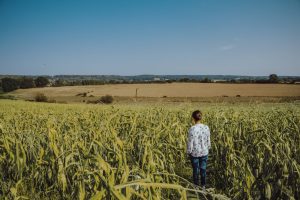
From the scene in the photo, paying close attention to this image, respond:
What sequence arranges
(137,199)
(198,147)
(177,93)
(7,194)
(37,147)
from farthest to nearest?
(177,93) → (198,147) → (37,147) → (7,194) → (137,199)

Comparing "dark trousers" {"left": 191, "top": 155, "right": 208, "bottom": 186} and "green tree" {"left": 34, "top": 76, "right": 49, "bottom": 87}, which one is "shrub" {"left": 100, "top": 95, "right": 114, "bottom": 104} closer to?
"dark trousers" {"left": 191, "top": 155, "right": 208, "bottom": 186}

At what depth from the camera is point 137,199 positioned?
2.14m

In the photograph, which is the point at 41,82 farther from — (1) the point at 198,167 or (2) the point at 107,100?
(1) the point at 198,167

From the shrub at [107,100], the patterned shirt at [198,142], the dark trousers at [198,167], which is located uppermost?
the patterned shirt at [198,142]

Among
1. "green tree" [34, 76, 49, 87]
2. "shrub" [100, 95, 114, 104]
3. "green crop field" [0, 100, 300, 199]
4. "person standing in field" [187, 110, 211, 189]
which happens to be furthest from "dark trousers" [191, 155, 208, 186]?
"green tree" [34, 76, 49, 87]

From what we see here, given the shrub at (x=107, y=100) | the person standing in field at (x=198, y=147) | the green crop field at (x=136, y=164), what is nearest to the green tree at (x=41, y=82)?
the shrub at (x=107, y=100)

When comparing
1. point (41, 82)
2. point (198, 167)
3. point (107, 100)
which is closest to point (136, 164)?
point (198, 167)

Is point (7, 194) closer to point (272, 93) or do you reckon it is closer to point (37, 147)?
point (37, 147)

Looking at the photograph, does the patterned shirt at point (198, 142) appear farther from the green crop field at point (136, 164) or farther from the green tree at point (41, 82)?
the green tree at point (41, 82)

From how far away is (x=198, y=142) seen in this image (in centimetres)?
504

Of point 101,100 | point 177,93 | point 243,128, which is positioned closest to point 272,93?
point 177,93

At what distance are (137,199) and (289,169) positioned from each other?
114 cm

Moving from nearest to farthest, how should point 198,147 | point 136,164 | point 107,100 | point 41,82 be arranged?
point 136,164 → point 198,147 → point 107,100 → point 41,82

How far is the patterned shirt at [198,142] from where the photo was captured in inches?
198
